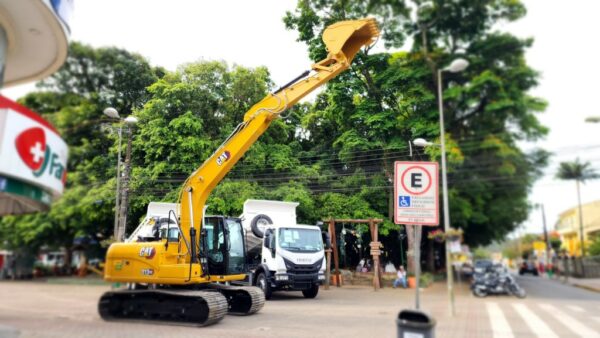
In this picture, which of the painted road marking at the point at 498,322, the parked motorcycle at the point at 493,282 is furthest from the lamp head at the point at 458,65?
the painted road marking at the point at 498,322

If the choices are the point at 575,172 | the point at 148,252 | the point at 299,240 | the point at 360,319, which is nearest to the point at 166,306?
the point at 148,252

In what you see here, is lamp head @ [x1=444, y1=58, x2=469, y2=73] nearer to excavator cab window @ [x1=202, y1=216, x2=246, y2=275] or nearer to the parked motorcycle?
the parked motorcycle

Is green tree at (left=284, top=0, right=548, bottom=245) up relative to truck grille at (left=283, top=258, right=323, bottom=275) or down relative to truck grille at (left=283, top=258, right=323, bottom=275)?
up

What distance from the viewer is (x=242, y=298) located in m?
9.12

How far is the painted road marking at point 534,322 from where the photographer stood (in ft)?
22.3

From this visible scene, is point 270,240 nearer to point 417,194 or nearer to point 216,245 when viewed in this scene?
point 216,245

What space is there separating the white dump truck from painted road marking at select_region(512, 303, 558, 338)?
4792mm

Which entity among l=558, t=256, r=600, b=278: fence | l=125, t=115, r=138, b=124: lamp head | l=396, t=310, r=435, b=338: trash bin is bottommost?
l=558, t=256, r=600, b=278: fence

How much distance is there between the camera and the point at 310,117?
8055 millimetres

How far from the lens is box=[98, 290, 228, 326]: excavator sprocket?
7691 mm

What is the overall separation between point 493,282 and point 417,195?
243 cm

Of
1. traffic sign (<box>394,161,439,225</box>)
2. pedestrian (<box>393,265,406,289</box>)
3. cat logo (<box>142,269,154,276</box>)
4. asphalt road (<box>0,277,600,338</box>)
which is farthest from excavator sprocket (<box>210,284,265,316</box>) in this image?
traffic sign (<box>394,161,439,225</box>)

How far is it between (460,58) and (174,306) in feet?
20.7

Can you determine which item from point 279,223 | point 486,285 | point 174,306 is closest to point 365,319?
point 486,285
